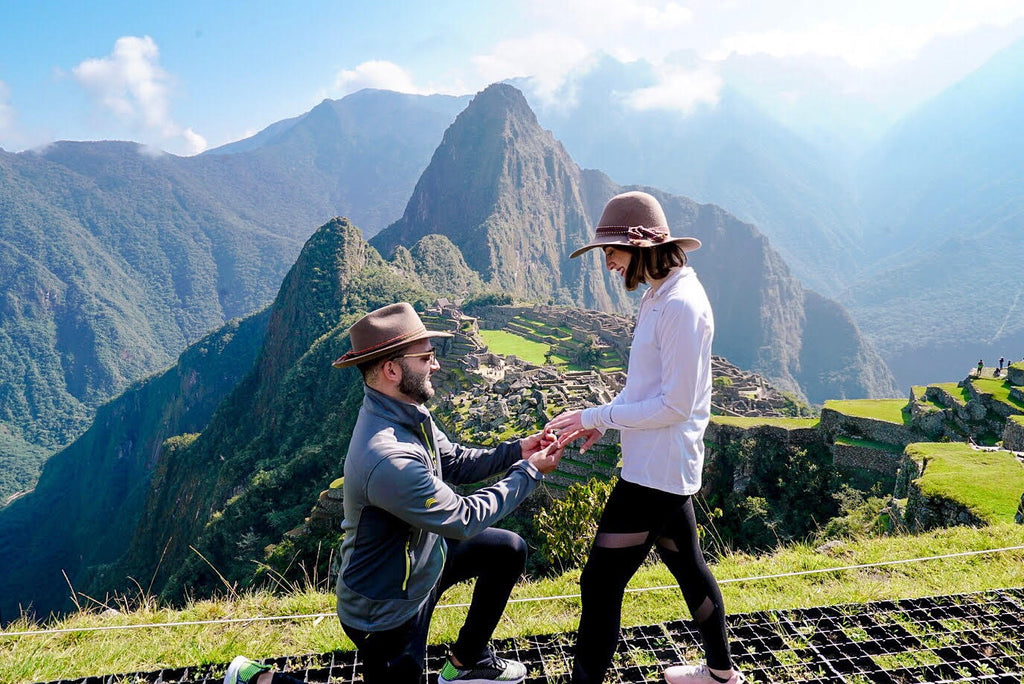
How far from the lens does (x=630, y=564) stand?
89.4 inches

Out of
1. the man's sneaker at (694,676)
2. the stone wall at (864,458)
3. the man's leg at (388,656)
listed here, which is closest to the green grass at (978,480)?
the man's sneaker at (694,676)

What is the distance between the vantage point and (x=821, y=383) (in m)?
118

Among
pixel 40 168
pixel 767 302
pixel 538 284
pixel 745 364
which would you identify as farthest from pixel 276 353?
pixel 40 168

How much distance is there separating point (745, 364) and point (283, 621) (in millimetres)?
137083

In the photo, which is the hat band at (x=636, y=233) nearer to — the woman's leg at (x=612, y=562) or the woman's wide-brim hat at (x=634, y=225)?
the woman's wide-brim hat at (x=634, y=225)

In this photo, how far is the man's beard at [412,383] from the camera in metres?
2.29

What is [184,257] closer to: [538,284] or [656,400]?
[538,284]

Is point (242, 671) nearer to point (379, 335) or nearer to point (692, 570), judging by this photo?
point (379, 335)

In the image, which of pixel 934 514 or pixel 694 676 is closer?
pixel 694 676

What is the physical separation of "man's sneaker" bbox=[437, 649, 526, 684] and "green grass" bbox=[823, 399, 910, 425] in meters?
19.1

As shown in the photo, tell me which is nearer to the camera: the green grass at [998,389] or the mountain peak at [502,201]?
the green grass at [998,389]

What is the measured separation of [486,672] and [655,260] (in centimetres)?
197

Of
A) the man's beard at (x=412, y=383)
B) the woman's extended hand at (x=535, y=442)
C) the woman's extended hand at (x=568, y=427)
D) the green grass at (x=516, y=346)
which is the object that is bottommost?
the green grass at (x=516, y=346)

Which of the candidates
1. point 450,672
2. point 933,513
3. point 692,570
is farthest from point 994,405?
point 450,672
